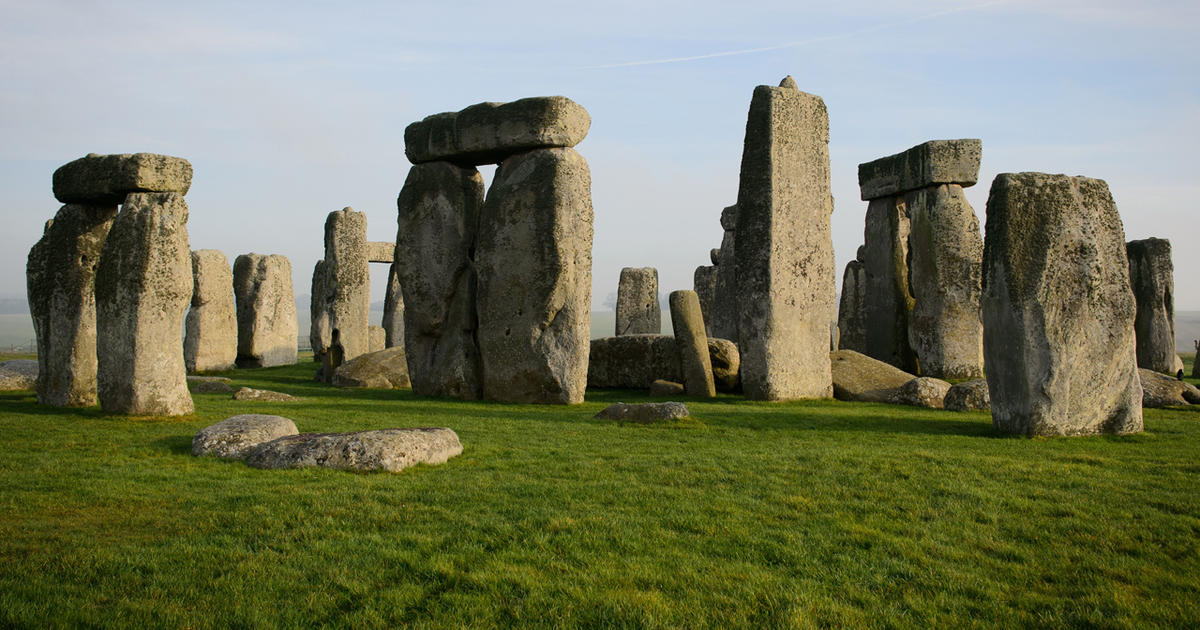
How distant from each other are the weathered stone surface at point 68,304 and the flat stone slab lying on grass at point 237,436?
154 inches

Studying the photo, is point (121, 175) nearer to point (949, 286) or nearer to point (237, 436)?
point (237, 436)

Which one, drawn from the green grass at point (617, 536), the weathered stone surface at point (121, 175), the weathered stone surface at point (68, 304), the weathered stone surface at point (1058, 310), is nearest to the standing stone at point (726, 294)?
the weathered stone surface at point (1058, 310)

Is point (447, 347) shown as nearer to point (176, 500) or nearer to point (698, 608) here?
point (176, 500)

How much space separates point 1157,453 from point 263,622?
716 cm

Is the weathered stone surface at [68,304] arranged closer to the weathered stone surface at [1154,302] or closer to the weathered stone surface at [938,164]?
the weathered stone surface at [938,164]

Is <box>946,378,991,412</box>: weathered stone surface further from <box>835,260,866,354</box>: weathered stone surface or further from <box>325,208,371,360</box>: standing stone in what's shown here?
<box>325,208,371,360</box>: standing stone

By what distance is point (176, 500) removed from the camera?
18.2 ft

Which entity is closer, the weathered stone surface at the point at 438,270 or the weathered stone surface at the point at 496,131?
the weathered stone surface at the point at 496,131

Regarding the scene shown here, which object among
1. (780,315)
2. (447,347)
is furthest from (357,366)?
(780,315)

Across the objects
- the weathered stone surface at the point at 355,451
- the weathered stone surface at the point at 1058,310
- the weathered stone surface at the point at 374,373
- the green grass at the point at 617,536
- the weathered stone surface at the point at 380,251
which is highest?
the weathered stone surface at the point at 380,251

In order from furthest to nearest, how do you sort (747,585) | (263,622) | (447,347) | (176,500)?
1. (447,347)
2. (176,500)
3. (747,585)
4. (263,622)

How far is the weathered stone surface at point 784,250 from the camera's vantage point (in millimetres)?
12023

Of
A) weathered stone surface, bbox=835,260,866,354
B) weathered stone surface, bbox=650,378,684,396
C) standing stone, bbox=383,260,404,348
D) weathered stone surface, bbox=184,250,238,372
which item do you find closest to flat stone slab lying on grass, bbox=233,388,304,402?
weathered stone surface, bbox=650,378,684,396

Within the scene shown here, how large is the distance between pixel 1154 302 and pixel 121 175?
19.6 m
